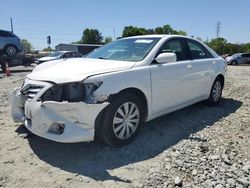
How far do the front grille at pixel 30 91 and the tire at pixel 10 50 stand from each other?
13.6 meters

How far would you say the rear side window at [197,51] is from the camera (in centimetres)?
541

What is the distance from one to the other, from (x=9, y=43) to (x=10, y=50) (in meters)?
0.40

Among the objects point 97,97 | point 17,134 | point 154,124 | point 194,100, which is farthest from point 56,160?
point 194,100

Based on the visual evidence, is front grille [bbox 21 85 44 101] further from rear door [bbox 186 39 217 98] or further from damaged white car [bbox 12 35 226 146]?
rear door [bbox 186 39 217 98]

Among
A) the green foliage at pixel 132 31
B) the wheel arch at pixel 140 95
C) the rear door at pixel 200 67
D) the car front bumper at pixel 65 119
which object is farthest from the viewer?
the green foliage at pixel 132 31

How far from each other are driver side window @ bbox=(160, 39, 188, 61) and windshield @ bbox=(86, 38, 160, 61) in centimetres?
21

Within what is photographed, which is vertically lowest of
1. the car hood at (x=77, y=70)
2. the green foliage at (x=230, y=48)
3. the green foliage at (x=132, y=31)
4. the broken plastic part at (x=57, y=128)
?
the broken plastic part at (x=57, y=128)

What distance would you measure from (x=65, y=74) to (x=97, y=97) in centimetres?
54

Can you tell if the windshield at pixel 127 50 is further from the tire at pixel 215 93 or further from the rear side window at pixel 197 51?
the tire at pixel 215 93

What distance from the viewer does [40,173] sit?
3279mm

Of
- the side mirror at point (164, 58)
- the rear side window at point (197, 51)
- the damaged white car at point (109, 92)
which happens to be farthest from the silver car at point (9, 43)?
the side mirror at point (164, 58)

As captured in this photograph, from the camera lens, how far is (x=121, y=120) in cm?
379

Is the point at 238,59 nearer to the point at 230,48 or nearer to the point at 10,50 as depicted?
the point at 230,48

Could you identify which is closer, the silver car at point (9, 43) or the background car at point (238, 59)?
the silver car at point (9, 43)
